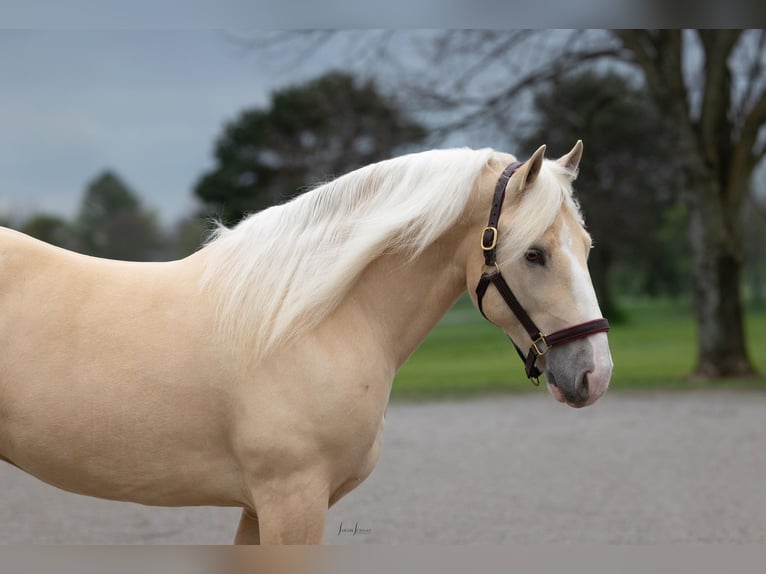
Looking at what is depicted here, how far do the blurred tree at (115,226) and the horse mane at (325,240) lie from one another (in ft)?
71.7

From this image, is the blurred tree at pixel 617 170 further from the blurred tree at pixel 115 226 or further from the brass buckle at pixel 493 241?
the blurred tree at pixel 115 226

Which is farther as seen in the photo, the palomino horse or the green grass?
the green grass

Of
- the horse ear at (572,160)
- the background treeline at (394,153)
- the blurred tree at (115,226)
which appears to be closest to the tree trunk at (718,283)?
the background treeline at (394,153)

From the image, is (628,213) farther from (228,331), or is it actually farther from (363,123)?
(228,331)

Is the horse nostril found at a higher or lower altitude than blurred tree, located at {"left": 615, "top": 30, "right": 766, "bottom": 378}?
higher

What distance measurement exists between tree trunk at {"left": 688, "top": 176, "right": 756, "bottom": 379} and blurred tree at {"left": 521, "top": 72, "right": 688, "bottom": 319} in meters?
1.98

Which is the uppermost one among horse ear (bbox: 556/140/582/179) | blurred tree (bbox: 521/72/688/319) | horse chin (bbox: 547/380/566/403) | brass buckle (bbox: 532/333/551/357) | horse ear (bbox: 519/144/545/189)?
horse ear (bbox: 519/144/545/189)

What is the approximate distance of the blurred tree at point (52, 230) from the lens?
2042 cm

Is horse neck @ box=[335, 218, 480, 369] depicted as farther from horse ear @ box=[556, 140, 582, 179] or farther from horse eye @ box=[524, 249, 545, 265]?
horse ear @ box=[556, 140, 582, 179]

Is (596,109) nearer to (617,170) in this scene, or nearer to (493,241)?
(617,170)

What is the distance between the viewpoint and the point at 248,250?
2.33 metres

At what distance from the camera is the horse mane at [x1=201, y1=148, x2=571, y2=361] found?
2.21 meters

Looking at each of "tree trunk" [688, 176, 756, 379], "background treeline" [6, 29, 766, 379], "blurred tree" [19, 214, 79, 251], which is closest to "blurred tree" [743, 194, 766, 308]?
"background treeline" [6, 29, 766, 379]

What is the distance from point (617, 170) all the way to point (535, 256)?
19.7m
